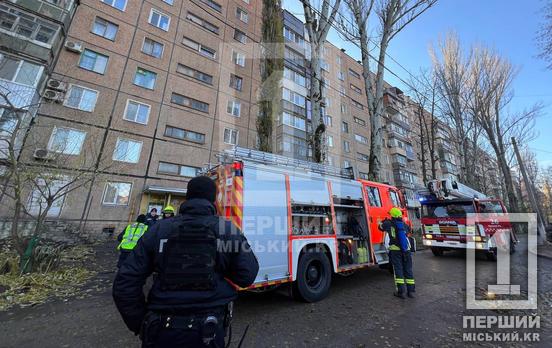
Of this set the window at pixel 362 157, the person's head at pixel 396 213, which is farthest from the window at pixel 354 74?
the person's head at pixel 396 213

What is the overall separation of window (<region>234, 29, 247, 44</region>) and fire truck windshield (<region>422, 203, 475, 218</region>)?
63.7 feet

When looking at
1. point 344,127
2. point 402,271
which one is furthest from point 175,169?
point 344,127

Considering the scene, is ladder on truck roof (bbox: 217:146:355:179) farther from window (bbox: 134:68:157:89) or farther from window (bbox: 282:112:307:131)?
window (bbox: 282:112:307:131)

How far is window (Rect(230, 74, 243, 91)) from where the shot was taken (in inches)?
750

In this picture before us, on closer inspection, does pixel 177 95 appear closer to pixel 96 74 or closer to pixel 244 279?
pixel 96 74

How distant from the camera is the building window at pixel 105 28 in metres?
14.3

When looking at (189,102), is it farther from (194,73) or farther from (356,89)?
(356,89)

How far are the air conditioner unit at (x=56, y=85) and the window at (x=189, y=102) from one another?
5.54 metres

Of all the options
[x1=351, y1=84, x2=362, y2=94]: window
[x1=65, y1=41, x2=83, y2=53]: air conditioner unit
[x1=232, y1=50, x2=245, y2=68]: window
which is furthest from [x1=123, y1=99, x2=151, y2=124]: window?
[x1=351, y1=84, x2=362, y2=94]: window

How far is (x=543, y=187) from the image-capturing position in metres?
40.5

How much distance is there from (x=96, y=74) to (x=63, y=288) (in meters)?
13.3

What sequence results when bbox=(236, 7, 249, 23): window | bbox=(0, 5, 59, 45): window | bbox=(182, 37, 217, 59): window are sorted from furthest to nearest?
1. bbox=(236, 7, 249, 23): window
2. bbox=(182, 37, 217, 59): window
3. bbox=(0, 5, 59, 45): window

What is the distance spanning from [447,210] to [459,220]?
700mm

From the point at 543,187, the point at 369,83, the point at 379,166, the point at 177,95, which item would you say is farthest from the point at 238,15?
the point at 543,187
